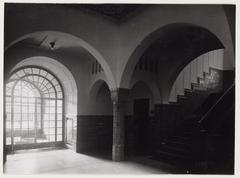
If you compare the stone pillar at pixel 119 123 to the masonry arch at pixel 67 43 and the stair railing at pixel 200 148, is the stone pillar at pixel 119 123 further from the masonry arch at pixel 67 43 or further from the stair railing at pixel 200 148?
the stair railing at pixel 200 148

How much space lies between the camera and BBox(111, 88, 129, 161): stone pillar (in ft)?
23.7

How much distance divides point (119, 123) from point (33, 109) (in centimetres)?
500

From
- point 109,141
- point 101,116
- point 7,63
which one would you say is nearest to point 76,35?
point 7,63

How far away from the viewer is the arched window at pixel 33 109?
31.7 feet

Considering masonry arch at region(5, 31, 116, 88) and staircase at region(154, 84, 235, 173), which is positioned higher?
masonry arch at region(5, 31, 116, 88)

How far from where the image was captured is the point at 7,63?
7879 millimetres

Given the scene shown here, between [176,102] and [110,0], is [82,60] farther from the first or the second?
[110,0]

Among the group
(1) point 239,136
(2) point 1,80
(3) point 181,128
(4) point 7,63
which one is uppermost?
(4) point 7,63

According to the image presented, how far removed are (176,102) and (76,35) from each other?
5262 millimetres

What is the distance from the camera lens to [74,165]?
23.1ft

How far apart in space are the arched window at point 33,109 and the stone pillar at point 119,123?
4437 mm

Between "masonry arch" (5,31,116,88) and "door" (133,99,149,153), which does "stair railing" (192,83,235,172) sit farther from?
"door" (133,99,149,153)

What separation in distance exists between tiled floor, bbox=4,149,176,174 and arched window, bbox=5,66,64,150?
1.39 metres

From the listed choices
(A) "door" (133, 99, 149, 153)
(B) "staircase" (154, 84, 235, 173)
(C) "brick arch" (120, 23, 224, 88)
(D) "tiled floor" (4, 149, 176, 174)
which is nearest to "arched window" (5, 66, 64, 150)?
(D) "tiled floor" (4, 149, 176, 174)
